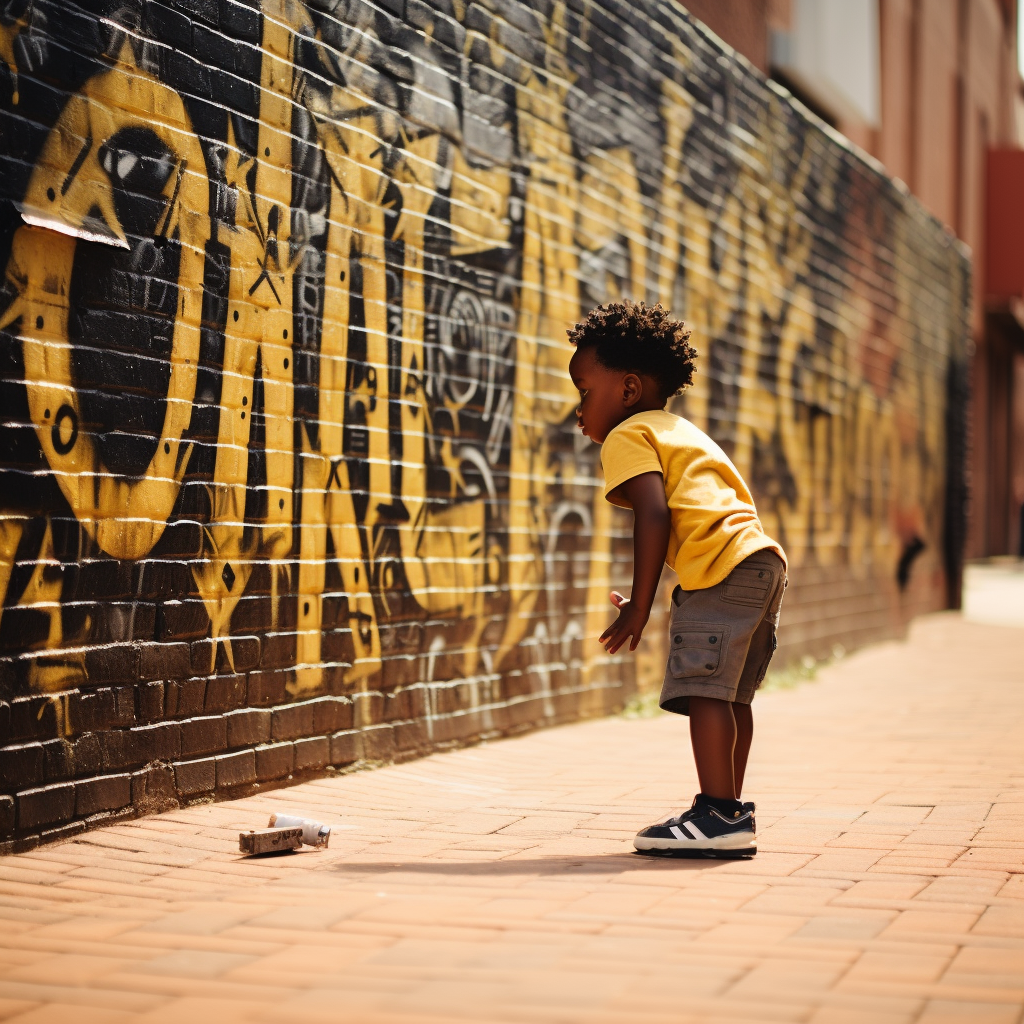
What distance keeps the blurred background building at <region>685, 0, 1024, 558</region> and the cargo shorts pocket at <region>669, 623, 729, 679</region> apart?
844 centimetres

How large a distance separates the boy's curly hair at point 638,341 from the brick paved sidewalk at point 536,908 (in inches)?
53.5

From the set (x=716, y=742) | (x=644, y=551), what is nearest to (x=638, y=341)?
(x=644, y=551)

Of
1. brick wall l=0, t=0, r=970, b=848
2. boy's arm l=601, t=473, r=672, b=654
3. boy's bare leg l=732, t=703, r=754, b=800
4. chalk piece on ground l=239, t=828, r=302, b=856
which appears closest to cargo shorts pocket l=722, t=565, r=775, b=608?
boy's arm l=601, t=473, r=672, b=654

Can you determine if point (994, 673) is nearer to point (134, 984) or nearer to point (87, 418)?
point (87, 418)

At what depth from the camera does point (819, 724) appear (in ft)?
23.5

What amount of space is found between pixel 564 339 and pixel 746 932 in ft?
13.9

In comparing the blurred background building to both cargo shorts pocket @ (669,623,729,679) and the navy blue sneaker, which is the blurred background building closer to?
cargo shorts pocket @ (669,623,729,679)

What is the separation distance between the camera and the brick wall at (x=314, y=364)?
3.96 m

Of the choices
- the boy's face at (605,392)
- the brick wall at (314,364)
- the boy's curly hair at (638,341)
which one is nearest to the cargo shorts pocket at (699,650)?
the boy's face at (605,392)

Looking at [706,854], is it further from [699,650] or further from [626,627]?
[626,627]

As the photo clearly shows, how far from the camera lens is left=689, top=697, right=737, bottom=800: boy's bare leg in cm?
397

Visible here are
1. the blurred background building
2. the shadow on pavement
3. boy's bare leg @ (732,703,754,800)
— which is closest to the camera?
the shadow on pavement

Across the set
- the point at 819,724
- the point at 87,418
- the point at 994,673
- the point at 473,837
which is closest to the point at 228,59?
the point at 87,418

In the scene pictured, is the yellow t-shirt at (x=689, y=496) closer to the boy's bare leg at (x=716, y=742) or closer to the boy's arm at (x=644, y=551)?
the boy's arm at (x=644, y=551)
